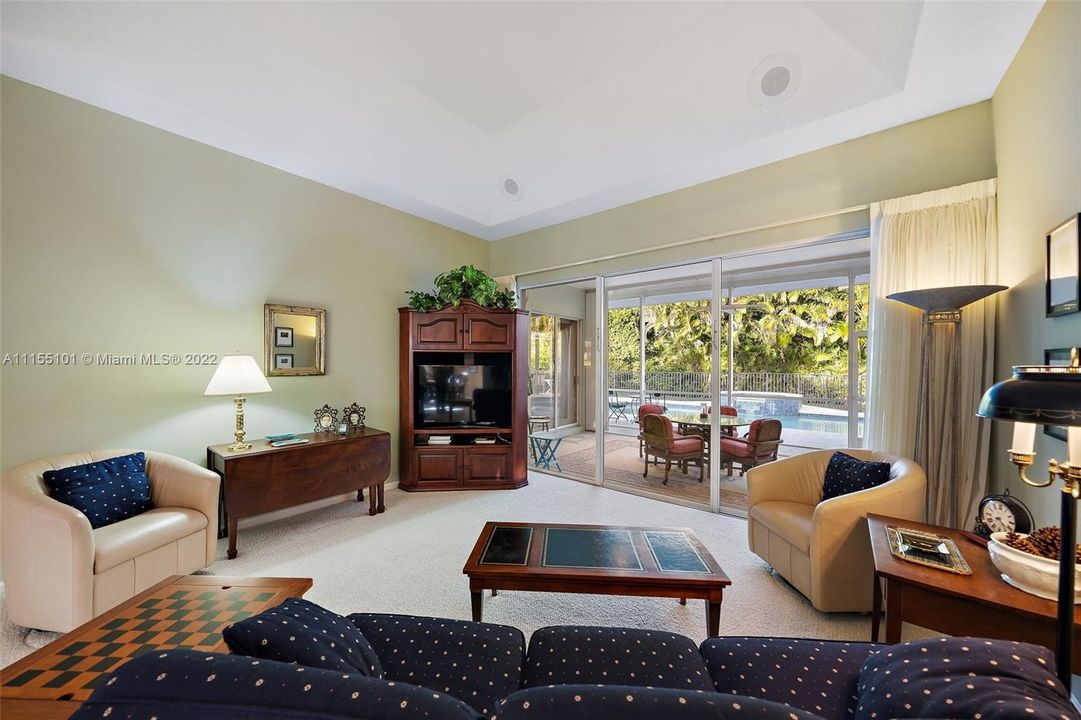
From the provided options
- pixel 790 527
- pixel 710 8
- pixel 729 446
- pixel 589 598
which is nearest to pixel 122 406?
pixel 589 598

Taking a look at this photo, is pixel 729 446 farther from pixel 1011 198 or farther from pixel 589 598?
pixel 1011 198

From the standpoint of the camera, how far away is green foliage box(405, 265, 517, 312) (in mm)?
4602

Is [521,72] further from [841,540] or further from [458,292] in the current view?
[841,540]

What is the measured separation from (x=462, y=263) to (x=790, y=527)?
15.0ft

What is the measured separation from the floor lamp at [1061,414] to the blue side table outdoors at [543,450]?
451cm

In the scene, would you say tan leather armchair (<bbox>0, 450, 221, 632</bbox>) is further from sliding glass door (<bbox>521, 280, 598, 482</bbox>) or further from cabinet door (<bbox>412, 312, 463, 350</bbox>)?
sliding glass door (<bbox>521, 280, 598, 482</bbox>)

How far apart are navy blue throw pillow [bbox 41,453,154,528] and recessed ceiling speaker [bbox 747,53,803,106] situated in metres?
4.95

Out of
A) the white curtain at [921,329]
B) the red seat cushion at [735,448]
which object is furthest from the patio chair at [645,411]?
the white curtain at [921,329]

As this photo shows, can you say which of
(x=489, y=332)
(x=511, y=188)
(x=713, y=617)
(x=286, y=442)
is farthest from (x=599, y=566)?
(x=511, y=188)

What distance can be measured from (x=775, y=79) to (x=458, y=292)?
339 cm

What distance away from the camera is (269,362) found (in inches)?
145

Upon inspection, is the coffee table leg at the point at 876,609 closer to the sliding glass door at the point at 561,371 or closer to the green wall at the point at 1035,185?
the green wall at the point at 1035,185

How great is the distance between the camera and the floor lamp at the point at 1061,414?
0.94 metres

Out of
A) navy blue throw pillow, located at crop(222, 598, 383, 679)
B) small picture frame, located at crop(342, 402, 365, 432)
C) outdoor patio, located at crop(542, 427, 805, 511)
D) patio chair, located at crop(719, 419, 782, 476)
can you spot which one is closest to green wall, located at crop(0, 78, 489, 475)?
small picture frame, located at crop(342, 402, 365, 432)
